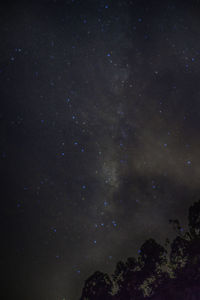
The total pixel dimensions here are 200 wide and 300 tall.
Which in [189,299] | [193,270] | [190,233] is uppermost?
[190,233]

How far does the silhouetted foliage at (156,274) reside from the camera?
23234 millimetres

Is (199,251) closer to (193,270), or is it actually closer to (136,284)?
(193,270)

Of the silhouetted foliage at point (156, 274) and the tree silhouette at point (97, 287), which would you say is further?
the tree silhouette at point (97, 287)

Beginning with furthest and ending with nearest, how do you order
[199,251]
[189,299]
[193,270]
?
[199,251]
[193,270]
[189,299]

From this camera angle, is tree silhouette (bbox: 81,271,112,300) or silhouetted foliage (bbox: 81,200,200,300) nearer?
silhouetted foliage (bbox: 81,200,200,300)

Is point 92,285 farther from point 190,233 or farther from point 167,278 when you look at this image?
point 190,233

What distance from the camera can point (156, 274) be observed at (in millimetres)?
29688

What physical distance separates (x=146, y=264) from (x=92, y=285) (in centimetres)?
994

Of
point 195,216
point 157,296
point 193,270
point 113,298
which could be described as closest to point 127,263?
point 113,298

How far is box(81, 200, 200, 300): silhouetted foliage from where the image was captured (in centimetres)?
2323

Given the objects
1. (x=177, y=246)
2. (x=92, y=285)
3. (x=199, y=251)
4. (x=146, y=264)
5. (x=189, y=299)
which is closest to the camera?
(x=189, y=299)

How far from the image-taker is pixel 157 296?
25703 mm

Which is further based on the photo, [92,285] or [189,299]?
[92,285]

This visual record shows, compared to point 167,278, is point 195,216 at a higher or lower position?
higher
